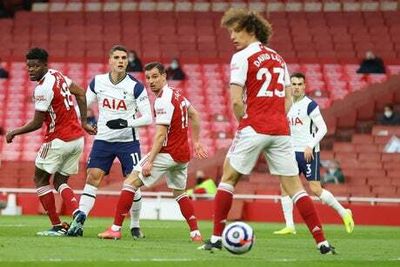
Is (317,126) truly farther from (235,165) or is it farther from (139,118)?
(235,165)

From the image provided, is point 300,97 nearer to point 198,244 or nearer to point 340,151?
point 198,244

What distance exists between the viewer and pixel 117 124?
1445cm

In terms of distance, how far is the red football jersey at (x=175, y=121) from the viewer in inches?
539

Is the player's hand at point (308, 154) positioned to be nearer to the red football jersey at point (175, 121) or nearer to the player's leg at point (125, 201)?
the red football jersey at point (175, 121)

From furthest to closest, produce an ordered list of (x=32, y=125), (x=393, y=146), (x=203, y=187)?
(x=393, y=146) → (x=203, y=187) → (x=32, y=125)

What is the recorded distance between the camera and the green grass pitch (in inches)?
417

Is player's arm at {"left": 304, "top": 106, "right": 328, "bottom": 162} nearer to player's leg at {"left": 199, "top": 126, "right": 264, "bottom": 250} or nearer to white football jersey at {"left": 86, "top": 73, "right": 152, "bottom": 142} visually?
white football jersey at {"left": 86, "top": 73, "right": 152, "bottom": 142}

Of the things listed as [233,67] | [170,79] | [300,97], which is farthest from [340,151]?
[233,67]

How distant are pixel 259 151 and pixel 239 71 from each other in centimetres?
83

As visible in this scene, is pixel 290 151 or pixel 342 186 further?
pixel 342 186

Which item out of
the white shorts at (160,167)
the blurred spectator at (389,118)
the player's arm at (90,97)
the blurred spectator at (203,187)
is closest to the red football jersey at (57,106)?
the player's arm at (90,97)

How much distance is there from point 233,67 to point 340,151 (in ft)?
53.5

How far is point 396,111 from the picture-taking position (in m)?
29.4

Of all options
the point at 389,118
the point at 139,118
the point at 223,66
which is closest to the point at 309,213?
the point at 139,118
